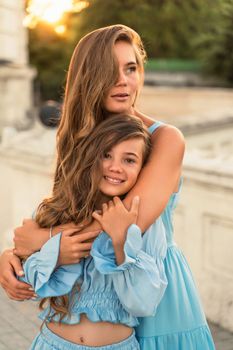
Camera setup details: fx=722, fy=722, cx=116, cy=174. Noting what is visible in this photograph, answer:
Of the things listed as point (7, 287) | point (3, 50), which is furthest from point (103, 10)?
point (7, 287)

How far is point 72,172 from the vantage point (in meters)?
2.59

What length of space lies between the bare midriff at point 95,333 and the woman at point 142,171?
5.1 inches

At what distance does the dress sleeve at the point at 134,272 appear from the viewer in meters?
2.45

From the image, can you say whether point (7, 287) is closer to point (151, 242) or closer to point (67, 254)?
point (67, 254)

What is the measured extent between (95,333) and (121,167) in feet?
2.02

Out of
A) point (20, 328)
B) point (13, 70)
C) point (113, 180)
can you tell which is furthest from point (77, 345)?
point (13, 70)

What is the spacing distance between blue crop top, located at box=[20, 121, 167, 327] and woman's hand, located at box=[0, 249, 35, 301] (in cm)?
6

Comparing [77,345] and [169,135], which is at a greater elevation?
[169,135]

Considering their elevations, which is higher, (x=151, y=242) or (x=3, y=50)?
(x=151, y=242)

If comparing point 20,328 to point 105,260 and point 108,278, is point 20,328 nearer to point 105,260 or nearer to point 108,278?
Answer: point 108,278

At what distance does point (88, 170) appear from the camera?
8.43 ft

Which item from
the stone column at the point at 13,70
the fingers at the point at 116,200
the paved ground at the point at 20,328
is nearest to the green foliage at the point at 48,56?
the stone column at the point at 13,70

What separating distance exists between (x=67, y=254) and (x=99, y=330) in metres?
0.31

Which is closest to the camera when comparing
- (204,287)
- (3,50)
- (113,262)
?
(113,262)
